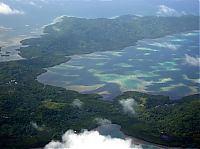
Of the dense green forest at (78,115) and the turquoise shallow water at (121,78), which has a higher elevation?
the turquoise shallow water at (121,78)

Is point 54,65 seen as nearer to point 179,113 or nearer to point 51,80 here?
point 51,80

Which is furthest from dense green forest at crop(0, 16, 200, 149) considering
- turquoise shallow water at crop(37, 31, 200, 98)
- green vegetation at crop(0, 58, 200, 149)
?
turquoise shallow water at crop(37, 31, 200, 98)

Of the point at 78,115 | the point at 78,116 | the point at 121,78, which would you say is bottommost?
the point at 78,116

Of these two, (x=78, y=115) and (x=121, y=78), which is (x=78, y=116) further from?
(x=121, y=78)

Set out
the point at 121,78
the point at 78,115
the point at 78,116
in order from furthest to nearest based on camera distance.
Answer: the point at 121,78, the point at 78,115, the point at 78,116

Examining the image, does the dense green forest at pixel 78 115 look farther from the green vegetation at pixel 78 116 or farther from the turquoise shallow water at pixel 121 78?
the turquoise shallow water at pixel 121 78

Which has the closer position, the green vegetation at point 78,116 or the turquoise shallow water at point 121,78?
the green vegetation at point 78,116

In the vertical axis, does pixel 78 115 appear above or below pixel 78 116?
above

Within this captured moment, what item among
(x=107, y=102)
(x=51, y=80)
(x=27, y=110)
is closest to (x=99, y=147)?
(x=27, y=110)

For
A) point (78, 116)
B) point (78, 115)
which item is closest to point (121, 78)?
point (78, 115)

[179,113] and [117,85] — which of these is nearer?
[179,113]

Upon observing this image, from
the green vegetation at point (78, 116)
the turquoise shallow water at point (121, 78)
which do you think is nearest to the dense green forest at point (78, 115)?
the green vegetation at point (78, 116)
